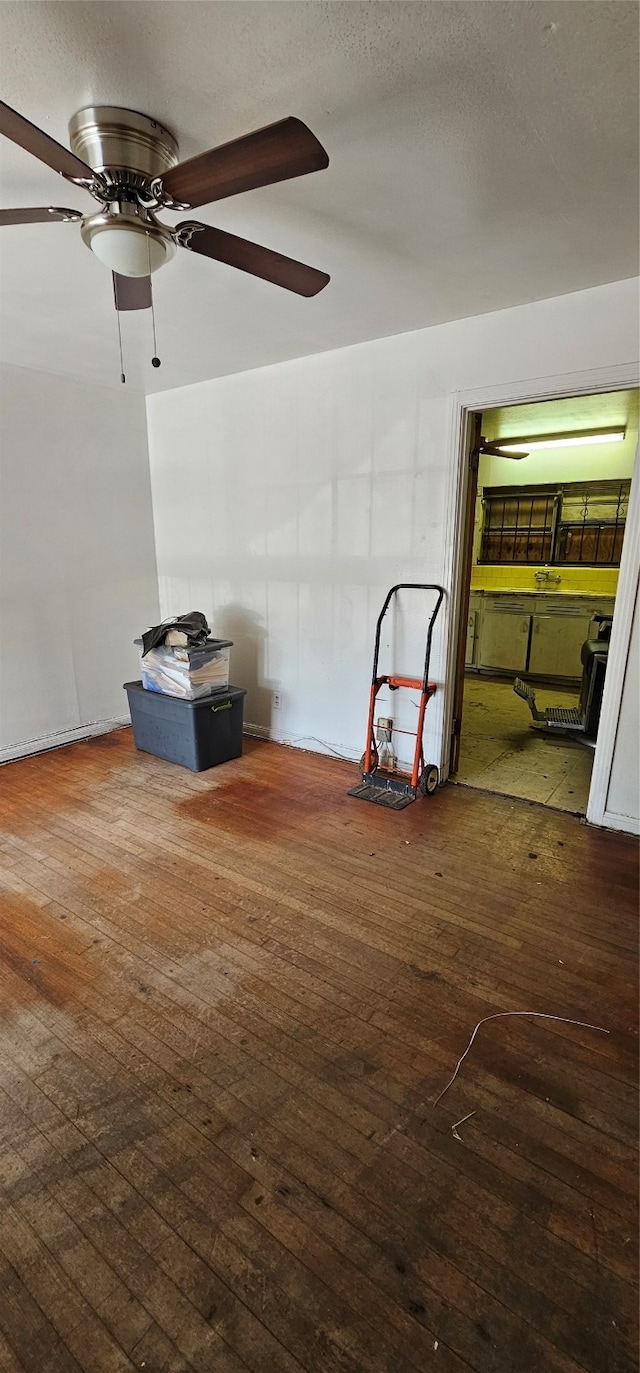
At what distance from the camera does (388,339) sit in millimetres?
3324

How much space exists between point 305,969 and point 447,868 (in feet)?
3.11

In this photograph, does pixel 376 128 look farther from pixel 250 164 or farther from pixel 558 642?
pixel 558 642

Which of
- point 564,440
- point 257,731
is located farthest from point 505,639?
point 257,731

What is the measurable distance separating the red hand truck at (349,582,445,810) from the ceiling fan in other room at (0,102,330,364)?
1.83 m

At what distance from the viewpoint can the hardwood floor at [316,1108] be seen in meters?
1.15

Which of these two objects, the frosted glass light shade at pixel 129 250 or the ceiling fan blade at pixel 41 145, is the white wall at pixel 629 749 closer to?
the frosted glass light shade at pixel 129 250

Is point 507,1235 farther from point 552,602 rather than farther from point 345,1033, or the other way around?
point 552,602

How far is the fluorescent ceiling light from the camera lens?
5680 mm

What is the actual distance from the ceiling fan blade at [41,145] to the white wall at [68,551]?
9.23ft

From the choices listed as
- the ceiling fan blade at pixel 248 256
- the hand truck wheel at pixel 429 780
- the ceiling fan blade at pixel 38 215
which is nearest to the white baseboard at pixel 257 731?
the hand truck wheel at pixel 429 780

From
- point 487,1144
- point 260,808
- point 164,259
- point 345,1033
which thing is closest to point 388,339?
point 164,259

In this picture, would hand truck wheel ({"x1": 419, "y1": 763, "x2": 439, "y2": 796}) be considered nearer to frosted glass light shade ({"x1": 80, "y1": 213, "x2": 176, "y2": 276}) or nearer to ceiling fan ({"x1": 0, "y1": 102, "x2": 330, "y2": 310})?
ceiling fan ({"x1": 0, "y1": 102, "x2": 330, "y2": 310})

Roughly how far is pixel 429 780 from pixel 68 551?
10.5ft

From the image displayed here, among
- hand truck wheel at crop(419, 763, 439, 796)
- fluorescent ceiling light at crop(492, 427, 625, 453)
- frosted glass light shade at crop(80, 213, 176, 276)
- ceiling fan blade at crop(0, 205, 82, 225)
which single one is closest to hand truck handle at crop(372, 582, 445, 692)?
hand truck wheel at crop(419, 763, 439, 796)
